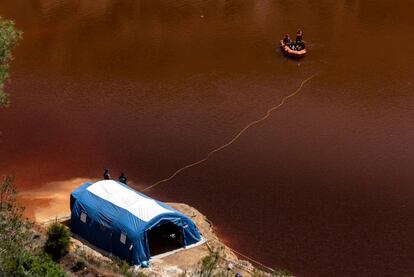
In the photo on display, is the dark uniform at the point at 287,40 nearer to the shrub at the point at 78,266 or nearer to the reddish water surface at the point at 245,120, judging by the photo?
the reddish water surface at the point at 245,120

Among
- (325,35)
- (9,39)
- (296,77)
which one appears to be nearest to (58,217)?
(9,39)

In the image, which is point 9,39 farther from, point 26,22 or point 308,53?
point 26,22

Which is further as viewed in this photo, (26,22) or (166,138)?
(26,22)

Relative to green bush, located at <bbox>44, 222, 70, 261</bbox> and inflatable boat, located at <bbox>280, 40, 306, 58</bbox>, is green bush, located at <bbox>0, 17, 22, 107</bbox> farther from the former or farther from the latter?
inflatable boat, located at <bbox>280, 40, 306, 58</bbox>

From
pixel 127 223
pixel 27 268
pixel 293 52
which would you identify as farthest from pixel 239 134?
pixel 27 268

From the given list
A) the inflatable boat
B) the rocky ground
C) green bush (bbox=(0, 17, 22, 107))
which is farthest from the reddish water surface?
green bush (bbox=(0, 17, 22, 107))

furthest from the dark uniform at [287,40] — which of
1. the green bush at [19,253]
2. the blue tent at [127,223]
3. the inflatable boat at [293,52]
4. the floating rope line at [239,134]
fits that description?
the green bush at [19,253]
